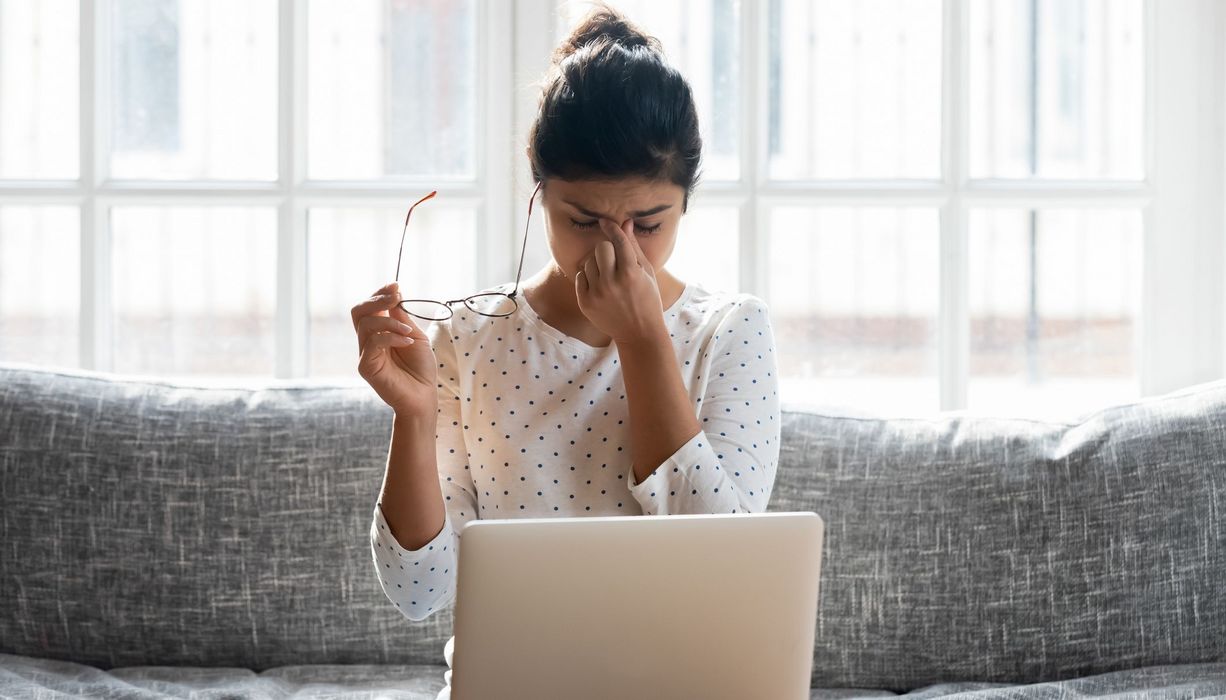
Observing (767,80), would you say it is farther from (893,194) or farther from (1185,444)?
(1185,444)

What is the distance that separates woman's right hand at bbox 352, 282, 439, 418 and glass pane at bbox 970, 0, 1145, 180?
47.2 inches

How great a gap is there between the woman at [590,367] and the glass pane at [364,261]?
619 mm

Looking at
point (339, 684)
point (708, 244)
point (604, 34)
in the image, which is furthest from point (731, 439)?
point (708, 244)

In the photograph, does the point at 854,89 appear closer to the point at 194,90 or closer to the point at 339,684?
the point at 194,90

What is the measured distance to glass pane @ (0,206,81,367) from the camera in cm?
202

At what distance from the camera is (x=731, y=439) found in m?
1.28

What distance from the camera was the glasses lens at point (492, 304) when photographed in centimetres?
138

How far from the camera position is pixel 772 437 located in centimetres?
132

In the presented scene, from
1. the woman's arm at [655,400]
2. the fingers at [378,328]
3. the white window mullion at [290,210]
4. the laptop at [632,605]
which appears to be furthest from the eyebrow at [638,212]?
the white window mullion at [290,210]

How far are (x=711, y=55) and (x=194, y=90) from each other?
907 mm

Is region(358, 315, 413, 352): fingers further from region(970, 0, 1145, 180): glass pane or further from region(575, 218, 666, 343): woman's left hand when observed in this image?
region(970, 0, 1145, 180): glass pane

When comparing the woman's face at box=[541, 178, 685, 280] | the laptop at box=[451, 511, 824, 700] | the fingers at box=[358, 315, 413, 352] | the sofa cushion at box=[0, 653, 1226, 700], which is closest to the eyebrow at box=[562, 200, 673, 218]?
the woman's face at box=[541, 178, 685, 280]

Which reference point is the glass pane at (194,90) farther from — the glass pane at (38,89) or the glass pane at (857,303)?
the glass pane at (857,303)

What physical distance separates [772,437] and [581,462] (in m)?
0.22
